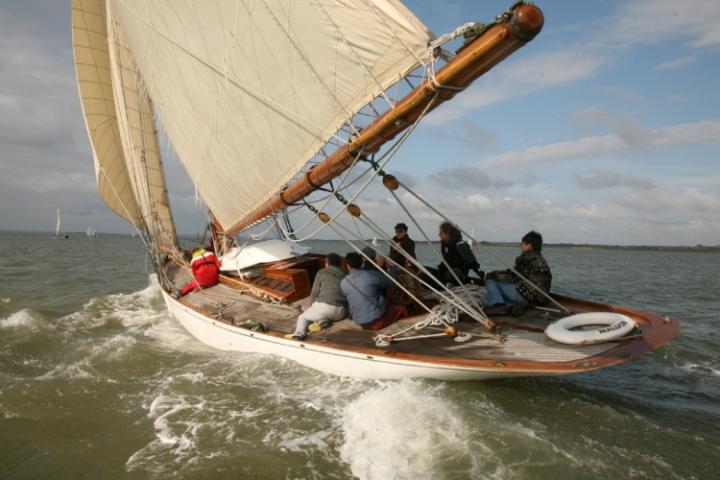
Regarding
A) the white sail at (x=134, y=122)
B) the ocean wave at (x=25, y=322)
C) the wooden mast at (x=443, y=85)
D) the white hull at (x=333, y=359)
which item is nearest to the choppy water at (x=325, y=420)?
the white hull at (x=333, y=359)

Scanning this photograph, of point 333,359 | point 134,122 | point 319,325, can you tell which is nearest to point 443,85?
point 333,359

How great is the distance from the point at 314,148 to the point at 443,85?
2.56 m

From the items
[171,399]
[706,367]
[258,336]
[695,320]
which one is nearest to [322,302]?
[258,336]

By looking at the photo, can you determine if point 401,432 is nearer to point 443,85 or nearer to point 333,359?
point 333,359

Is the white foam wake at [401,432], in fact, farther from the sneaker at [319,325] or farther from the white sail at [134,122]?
the white sail at [134,122]

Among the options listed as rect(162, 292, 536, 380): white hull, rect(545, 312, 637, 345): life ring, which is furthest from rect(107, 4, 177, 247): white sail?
rect(545, 312, 637, 345): life ring

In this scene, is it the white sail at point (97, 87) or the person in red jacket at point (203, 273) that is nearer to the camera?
the person in red jacket at point (203, 273)

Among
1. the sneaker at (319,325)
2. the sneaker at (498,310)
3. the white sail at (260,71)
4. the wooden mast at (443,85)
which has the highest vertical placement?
the white sail at (260,71)

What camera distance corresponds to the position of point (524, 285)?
664cm

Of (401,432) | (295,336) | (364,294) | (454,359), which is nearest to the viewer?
(401,432)

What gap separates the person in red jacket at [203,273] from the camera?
31.9 ft

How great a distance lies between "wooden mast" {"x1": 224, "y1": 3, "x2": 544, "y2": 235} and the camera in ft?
11.5

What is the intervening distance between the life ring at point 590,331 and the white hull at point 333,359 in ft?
2.93

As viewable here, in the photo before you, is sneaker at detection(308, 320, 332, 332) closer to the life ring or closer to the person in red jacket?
the life ring
